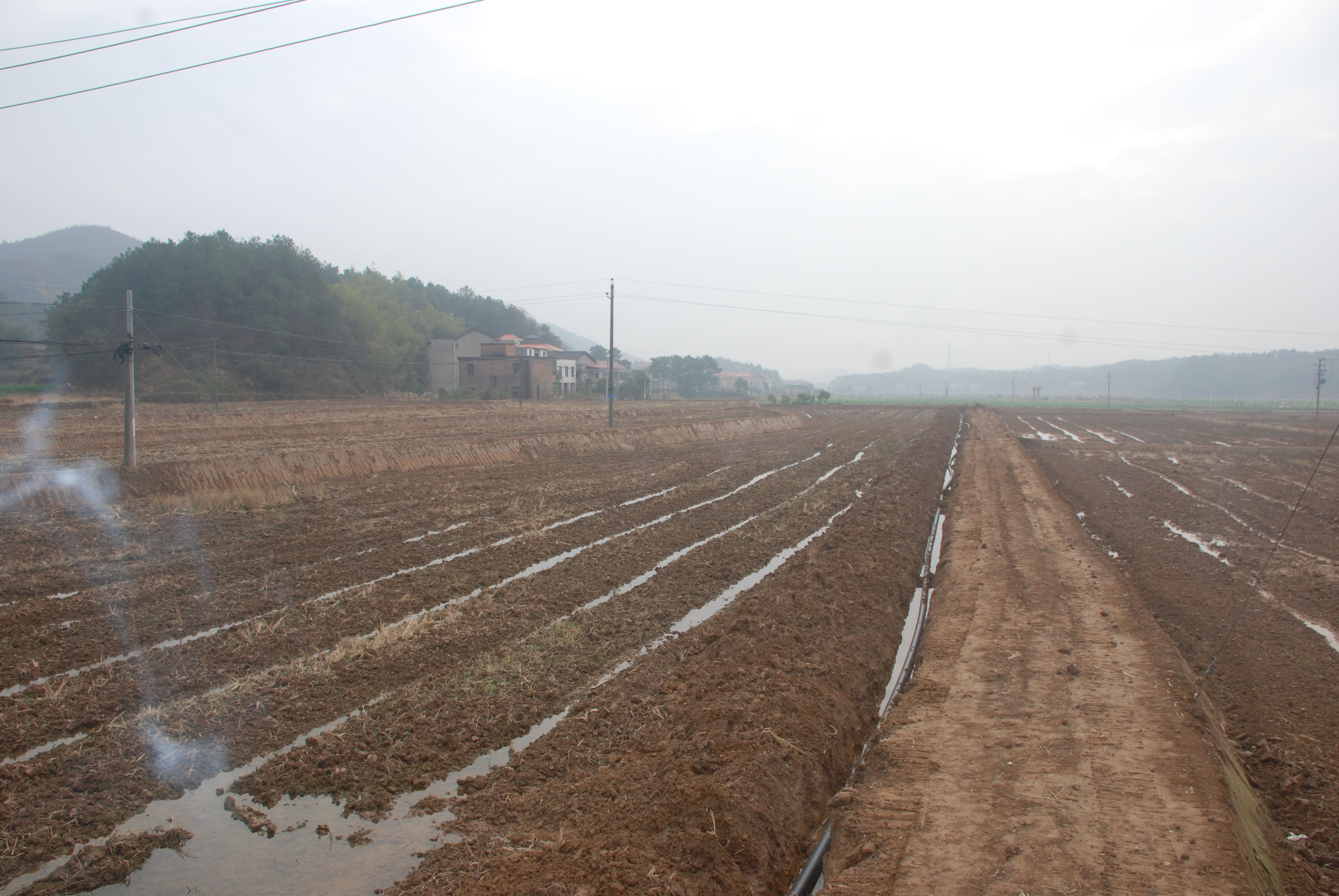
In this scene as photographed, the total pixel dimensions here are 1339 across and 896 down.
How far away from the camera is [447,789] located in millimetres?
Answer: 5398

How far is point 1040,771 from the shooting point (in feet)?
17.7

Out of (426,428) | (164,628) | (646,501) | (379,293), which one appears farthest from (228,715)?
(379,293)

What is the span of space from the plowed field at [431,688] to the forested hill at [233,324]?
140ft

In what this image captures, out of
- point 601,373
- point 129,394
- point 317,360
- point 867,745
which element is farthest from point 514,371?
point 867,745

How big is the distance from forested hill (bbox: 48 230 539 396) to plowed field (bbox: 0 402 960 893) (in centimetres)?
4269

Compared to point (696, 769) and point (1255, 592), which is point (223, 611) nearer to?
point (696, 769)

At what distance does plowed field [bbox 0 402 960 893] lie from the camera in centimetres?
462

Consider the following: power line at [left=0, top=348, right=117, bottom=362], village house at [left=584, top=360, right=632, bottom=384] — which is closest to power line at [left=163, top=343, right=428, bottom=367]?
power line at [left=0, top=348, right=117, bottom=362]

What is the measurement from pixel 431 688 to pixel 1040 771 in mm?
5179

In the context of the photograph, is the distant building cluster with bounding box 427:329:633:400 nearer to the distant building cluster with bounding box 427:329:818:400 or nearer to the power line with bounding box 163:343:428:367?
the distant building cluster with bounding box 427:329:818:400

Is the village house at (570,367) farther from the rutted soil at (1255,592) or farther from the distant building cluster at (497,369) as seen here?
the rutted soil at (1255,592)

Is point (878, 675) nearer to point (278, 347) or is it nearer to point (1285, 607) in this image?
point (1285, 607)

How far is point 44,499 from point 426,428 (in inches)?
719

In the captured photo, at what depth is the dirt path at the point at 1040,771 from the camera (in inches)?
169
